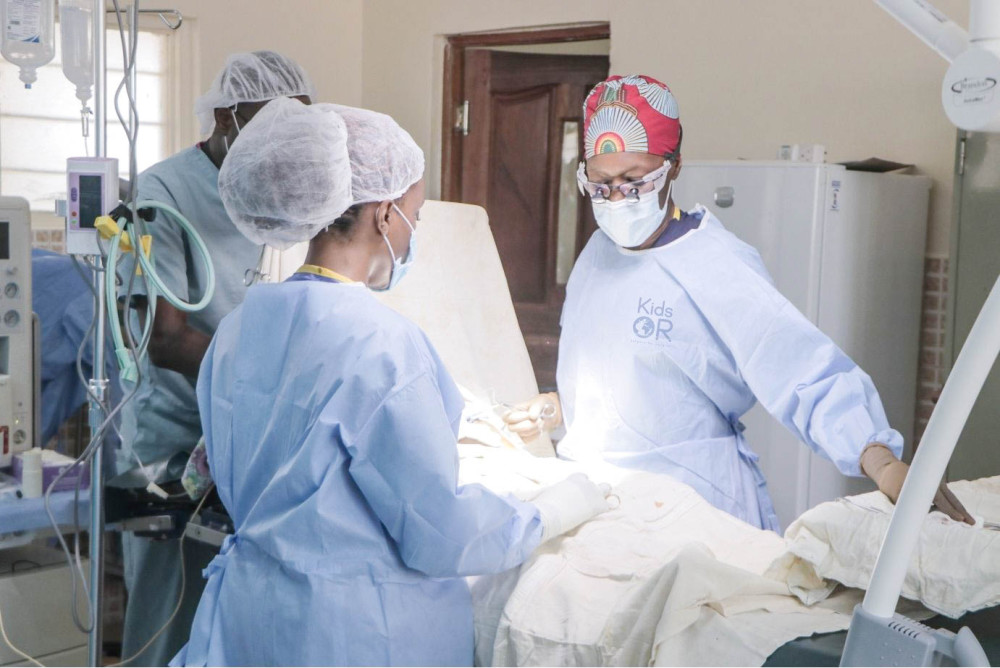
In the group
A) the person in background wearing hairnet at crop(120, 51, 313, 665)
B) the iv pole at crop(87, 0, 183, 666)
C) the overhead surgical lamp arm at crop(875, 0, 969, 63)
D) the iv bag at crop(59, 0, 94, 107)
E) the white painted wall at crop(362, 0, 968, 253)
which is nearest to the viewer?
the overhead surgical lamp arm at crop(875, 0, 969, 63)

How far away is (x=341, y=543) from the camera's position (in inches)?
57.6

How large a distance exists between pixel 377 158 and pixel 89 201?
63 centimetres

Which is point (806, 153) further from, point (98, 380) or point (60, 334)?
point (60, 334)

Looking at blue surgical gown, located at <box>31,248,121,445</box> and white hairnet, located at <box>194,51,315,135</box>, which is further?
blue surgical gown, located at <box>31,248,121,445</box>

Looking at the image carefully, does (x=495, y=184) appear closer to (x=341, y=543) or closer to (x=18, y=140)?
(x=18, y=140)

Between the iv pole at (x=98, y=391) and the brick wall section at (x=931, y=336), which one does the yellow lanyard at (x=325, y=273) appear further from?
the brick wall section at (x=931, y=336)

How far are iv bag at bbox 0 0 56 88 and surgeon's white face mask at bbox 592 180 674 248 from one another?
1165mm

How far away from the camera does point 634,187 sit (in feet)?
6.75

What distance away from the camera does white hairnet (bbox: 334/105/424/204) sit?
158cm

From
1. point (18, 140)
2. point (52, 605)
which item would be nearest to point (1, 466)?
point (52, 605)

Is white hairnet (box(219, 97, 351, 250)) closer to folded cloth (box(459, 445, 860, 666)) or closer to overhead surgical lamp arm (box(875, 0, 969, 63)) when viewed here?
folded cloth (box(459, 445, 860, 666))

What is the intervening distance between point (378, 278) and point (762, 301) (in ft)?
2.39

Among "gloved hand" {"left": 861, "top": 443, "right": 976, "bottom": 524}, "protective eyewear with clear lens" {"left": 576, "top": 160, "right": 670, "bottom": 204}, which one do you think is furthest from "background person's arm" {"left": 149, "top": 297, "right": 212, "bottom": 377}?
"gloved hand" {"left": 861, "top": 443, "right": 976, "bottom": 524}

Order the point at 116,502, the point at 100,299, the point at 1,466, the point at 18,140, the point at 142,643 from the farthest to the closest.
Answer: the point at 18,140, the point at 142,643, the point at 1,466, the point at 116,502, the point at 100,299
